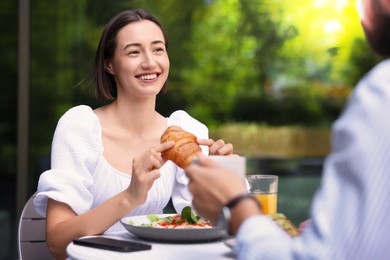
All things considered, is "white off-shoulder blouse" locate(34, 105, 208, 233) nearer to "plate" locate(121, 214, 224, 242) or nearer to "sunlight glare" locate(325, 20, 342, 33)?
"plate" locate(121, 214, 224, 242)

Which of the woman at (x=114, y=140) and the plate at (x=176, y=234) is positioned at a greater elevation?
the woman at (x=114, y=140)

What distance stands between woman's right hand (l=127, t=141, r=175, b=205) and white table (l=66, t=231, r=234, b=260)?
0.17 m

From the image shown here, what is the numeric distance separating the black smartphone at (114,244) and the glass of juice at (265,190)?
34cm

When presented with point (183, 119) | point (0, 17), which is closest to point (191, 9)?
point (0, 17)

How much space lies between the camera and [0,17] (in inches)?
193

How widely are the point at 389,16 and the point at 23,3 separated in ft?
12.9

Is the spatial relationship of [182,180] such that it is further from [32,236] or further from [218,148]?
[32,236]

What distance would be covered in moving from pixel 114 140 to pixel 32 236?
488mm

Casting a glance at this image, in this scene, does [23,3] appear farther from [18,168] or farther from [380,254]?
[380,254]

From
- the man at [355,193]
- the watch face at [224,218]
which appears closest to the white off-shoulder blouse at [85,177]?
the watch face at [224,218]

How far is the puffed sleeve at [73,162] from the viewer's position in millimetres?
2328

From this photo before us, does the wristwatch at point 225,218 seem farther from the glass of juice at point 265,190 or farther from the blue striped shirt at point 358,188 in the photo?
the glass of juice at point 265,190

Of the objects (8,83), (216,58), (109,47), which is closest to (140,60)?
(109,47)

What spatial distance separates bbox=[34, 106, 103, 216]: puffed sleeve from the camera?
2.33 meters
